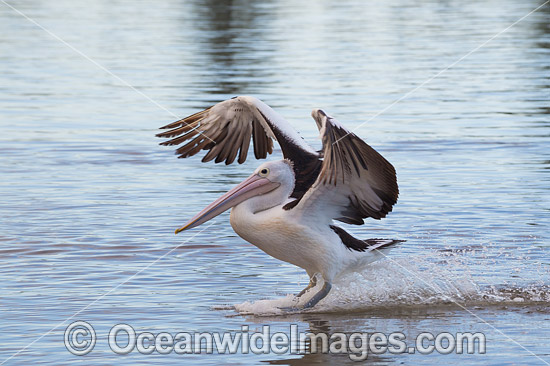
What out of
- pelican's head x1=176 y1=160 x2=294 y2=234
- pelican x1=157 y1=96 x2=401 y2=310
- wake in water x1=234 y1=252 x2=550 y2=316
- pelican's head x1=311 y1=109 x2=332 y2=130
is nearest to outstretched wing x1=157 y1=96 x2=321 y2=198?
pelican x1=157 y1=96 x2=401 y2=310

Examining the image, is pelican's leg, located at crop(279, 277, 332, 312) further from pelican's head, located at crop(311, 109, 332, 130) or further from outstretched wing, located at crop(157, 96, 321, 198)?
outstretched wing, located at crop(157, 96, 321, 198)

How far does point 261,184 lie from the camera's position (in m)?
7.72

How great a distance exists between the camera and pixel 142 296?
7.82 metres

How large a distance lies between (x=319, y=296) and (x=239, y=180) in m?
4.26

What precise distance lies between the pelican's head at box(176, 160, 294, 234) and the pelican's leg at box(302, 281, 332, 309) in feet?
2.27

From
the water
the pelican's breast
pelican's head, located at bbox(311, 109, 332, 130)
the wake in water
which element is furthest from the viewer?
the wake in water

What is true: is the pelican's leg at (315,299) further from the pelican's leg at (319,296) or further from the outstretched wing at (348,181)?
the outstretched wing at (348,181)

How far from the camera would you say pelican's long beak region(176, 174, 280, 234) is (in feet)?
24.8

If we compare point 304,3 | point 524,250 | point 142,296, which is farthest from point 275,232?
point 304,3

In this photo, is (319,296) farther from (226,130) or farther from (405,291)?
(226,130)

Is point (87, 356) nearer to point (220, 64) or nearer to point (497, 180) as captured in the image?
point (497, 180)

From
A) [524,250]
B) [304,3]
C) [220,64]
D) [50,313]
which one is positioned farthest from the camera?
[304,3]

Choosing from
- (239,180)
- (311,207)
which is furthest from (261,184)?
(239,180)

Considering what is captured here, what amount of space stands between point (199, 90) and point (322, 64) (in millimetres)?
4259
